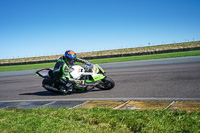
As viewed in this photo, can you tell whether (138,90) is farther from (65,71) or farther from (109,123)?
(109,123)

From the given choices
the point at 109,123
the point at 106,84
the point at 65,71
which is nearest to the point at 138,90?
the point at 106,84

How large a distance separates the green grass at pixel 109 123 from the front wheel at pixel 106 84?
3681 mm

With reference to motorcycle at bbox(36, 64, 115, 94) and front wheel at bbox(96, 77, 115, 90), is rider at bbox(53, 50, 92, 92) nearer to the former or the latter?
motorcycle at bbox(36, 64, 115, 94)

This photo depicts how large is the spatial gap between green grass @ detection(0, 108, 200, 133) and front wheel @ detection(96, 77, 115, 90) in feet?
12.1

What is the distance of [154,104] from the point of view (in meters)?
5.15

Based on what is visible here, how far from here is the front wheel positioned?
8.20m

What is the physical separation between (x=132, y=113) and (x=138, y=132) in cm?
94

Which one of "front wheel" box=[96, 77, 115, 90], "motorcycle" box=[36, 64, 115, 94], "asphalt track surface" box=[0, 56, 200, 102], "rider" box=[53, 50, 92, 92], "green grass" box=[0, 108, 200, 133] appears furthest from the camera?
"front wheel" box=[96, 77, 115, 90]

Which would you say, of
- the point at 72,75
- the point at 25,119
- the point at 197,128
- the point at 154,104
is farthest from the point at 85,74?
the point at 197,128

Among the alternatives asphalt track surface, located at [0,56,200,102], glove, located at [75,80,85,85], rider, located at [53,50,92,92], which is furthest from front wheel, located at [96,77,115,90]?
rider, located at [53,50,92,92]

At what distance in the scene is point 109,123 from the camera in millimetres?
3832

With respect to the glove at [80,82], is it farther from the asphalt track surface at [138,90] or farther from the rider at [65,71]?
the asphalt track surface at [138,90]

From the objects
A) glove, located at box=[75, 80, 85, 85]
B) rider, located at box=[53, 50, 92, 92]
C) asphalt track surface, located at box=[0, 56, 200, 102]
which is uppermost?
rider, located at box=[53, 50, 92, 92]

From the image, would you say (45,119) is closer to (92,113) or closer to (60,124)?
(60,124)
